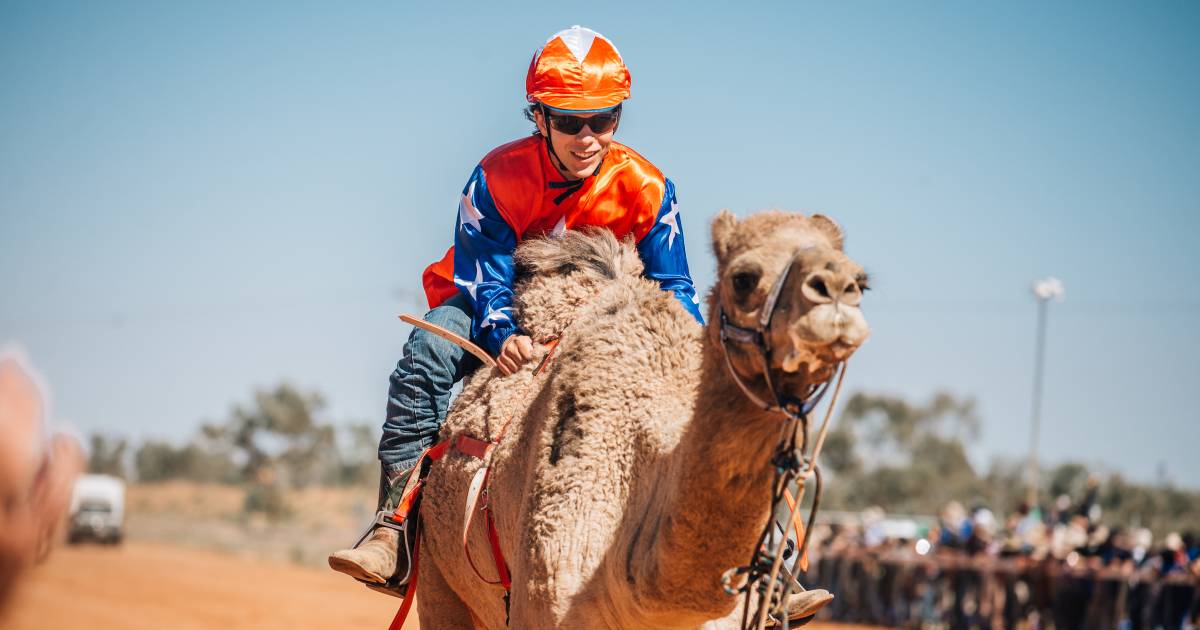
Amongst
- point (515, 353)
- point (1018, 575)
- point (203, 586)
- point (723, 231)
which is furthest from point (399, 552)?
point (203, 586)

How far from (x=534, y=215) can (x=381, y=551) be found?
179 cm

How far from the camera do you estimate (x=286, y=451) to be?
68.5m

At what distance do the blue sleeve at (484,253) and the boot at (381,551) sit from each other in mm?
883

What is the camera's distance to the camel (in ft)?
12.7

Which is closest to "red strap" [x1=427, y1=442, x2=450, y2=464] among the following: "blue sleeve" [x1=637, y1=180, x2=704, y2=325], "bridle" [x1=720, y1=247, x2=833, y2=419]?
"blue sleeve" [x1=637, y1=180, x2=704, y2=325]

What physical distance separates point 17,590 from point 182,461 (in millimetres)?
74347

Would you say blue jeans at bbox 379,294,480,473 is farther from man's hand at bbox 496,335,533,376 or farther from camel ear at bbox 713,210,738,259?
camel ear at bbox 713,210,738,259

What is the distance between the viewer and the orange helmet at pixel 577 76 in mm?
5867

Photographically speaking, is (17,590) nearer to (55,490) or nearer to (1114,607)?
(55,490)

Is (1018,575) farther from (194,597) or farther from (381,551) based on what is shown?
(381,551)

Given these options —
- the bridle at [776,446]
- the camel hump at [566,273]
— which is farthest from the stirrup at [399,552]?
the bridle at [776,446]

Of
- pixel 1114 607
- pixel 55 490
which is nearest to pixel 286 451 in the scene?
pixel 1114 607

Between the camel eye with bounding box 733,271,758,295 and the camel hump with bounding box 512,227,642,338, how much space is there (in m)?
2.00

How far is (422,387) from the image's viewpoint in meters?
6.48
